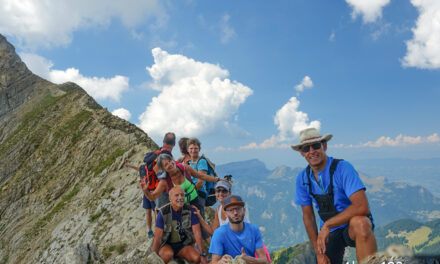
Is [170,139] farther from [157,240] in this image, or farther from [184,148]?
[157,240]

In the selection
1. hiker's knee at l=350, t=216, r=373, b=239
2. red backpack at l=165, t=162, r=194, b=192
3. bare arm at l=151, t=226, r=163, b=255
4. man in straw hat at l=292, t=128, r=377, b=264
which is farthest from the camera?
red backpack at l=165, t=162, r=194, b=192

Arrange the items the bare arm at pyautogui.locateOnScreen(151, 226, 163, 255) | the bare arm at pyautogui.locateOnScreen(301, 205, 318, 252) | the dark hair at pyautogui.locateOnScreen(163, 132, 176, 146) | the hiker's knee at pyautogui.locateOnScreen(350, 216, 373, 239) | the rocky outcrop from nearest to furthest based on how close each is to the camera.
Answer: the hiker's knee at pyautogui.locateOnScreen(350, 216, 373, 239) → the bare arm at pyautogui.locateOnScreen(301, 205, 318, 252) → the bare arm at pyautogui.locateOnScreen(151, 226, 163, 255) → the dark hair at pyautogui.locateOnScreen(163, 132, 176, 146) → the rocky outcrop

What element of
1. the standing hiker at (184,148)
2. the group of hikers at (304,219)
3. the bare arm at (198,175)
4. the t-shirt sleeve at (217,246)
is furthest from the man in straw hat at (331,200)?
the standing hiker at (184,148)

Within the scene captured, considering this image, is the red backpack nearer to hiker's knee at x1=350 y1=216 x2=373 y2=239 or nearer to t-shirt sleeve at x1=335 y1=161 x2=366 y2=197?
t-shirt sleeve at x1=335 y1=161 x2=366 y2=197

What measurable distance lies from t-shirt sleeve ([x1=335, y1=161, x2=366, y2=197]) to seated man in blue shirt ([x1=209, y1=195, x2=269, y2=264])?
204 cm

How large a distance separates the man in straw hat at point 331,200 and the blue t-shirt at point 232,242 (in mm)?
1237

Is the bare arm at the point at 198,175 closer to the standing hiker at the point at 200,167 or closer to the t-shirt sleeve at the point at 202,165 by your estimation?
the standing hiker at the point at 200,167

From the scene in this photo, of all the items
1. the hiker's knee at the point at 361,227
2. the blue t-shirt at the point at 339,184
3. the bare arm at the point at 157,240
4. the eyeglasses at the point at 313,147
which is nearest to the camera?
the hiker's knee at the point at 361,227

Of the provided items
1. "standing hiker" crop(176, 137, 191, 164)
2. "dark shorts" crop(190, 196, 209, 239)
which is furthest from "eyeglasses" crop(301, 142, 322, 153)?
"standing hiker" crop(176, 137, 191, 164)

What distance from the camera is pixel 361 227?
4277mm

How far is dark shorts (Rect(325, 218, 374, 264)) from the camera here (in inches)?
190

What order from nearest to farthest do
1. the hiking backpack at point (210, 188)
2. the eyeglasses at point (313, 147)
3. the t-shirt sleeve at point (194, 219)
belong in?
the eyeglasses at point (313, 147)
the t-shirt sleeve at point (194, 219)
the hiking backpack at point (210, 188)

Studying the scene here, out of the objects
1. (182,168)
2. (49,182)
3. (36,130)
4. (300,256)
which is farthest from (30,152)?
(300,256)

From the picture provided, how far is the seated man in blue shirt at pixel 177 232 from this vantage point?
7051 mm
